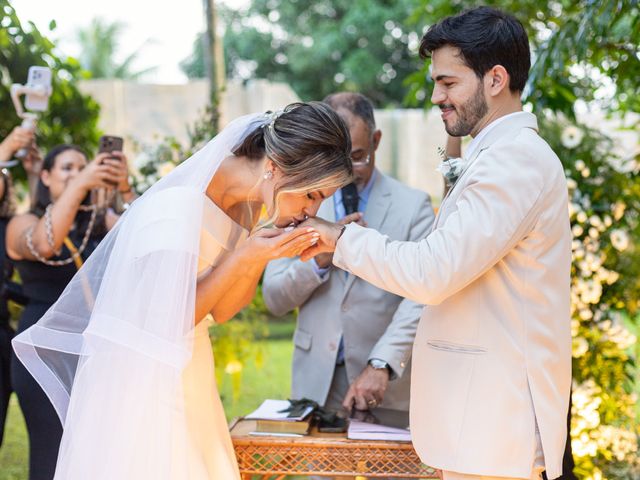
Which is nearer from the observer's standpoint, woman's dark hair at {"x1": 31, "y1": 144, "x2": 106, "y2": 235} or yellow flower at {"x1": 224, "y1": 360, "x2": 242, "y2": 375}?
woman's dark hair at {"x1": 31, "y1": 144, "x2": 106, "y2": 235}

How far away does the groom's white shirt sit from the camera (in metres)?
2.24

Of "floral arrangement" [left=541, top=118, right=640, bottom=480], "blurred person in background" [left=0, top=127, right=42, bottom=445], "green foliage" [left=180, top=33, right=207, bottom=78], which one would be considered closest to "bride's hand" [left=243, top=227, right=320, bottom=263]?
"blurred person in background" [left=0, top=127, right=42, bottom=445]

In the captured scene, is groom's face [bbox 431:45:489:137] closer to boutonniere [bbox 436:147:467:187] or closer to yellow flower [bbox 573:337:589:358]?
boutonniere [bbox 436:147:467:187]

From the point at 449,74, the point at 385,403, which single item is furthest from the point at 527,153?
the point at 385,403

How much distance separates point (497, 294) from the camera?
234cm

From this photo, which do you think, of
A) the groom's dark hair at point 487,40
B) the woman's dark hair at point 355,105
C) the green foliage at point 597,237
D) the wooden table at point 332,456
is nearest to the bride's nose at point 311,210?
the groom's dark hair at point 487,40

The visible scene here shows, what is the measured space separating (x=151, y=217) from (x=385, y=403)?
1.42m

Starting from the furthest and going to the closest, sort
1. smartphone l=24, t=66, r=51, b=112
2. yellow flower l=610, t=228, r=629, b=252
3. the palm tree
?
the palm tree → yellow flower l=610, t=228, r=629, b=252 → smartphone l=24, t=66, r=51, b=112

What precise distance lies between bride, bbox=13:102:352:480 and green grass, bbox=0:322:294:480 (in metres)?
3.84

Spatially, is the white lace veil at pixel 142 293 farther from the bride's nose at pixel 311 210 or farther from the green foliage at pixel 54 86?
the green foliage at pixel 54 86

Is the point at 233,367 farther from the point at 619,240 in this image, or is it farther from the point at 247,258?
the point at 247,258

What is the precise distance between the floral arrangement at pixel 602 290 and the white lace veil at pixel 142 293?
3.06 meters

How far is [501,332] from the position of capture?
2320 mm

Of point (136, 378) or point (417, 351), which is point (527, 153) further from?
point (136, 378)
